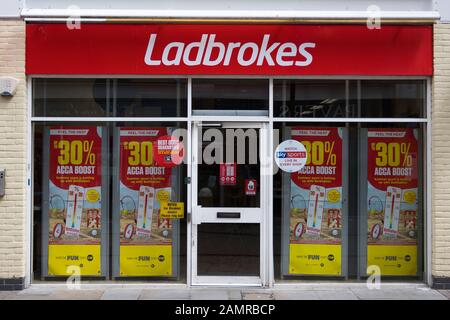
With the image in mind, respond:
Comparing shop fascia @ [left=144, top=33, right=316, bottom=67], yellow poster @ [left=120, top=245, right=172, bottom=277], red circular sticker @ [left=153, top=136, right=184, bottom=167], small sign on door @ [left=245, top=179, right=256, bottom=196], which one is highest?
shop fascia @ [left=144, top=33, right=316, bottom=67]

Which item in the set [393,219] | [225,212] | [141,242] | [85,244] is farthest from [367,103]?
[85,244]

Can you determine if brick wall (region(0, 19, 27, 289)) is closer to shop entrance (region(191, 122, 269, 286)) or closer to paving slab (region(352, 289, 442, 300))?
shop entrance (region(191, 122, 269, 286))

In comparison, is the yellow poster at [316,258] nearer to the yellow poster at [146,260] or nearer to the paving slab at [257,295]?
the paving slab at [257,295]

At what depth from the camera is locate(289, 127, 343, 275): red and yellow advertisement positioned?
28.6ft

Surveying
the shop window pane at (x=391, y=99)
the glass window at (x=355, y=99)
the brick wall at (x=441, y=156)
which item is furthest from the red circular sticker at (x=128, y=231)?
the brick wall at (x=441, y=156)

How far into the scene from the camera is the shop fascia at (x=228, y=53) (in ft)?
27.5

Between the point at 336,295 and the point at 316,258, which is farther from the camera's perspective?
the point at 316,258

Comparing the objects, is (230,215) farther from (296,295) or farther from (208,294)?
(296,295)

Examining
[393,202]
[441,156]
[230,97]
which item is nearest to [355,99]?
[441,156]

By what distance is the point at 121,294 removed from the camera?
820 centimetres

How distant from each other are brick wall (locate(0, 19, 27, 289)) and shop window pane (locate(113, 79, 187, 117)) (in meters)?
1.34

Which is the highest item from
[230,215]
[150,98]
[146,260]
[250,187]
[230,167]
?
[150,98]

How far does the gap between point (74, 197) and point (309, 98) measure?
369 centimetres

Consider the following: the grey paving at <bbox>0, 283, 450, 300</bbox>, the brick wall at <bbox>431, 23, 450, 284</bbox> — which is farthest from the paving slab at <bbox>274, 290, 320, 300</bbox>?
the brick wall at <bbox>431, 23, 450, 284</bbox>
